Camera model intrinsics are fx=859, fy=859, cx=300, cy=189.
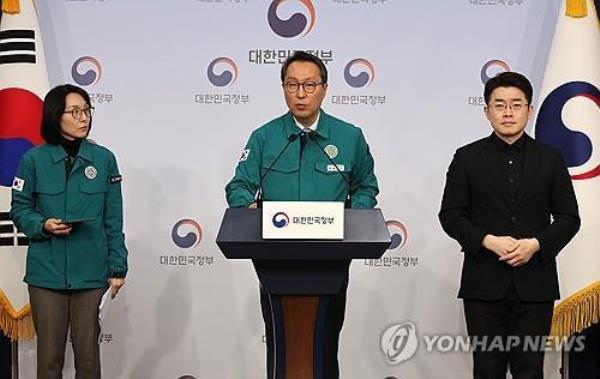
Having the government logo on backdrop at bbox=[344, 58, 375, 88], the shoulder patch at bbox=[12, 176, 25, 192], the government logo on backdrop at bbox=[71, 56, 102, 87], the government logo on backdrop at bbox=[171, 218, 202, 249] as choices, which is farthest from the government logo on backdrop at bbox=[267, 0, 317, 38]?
the shoulder patch at bbox=[12, 176, 25, 192]

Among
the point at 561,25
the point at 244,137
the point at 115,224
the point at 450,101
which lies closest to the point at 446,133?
the point at 450,101

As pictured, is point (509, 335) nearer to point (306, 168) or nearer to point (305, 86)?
point (306, 168)

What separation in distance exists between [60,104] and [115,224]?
467 mm

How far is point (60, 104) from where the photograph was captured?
302 centimetres

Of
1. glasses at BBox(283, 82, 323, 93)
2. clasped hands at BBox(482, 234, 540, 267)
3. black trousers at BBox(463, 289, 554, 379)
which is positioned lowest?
black trousers at BBox(463, 289, 554, 379)

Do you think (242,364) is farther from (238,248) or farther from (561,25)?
(561,25)

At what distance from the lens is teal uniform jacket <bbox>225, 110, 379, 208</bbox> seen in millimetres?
2693

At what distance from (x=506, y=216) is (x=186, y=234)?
1.57 metres

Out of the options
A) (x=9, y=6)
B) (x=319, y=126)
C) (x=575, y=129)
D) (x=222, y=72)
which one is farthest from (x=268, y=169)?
(x=9, y=6)

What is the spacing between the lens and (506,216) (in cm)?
273

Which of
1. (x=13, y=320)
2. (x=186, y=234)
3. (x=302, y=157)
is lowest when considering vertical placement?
(x=13, y=320)

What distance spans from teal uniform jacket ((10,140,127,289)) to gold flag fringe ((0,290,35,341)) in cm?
53

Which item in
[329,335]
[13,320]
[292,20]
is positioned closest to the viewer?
[329,335]

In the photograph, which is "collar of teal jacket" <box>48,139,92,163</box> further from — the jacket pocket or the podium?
the podium
